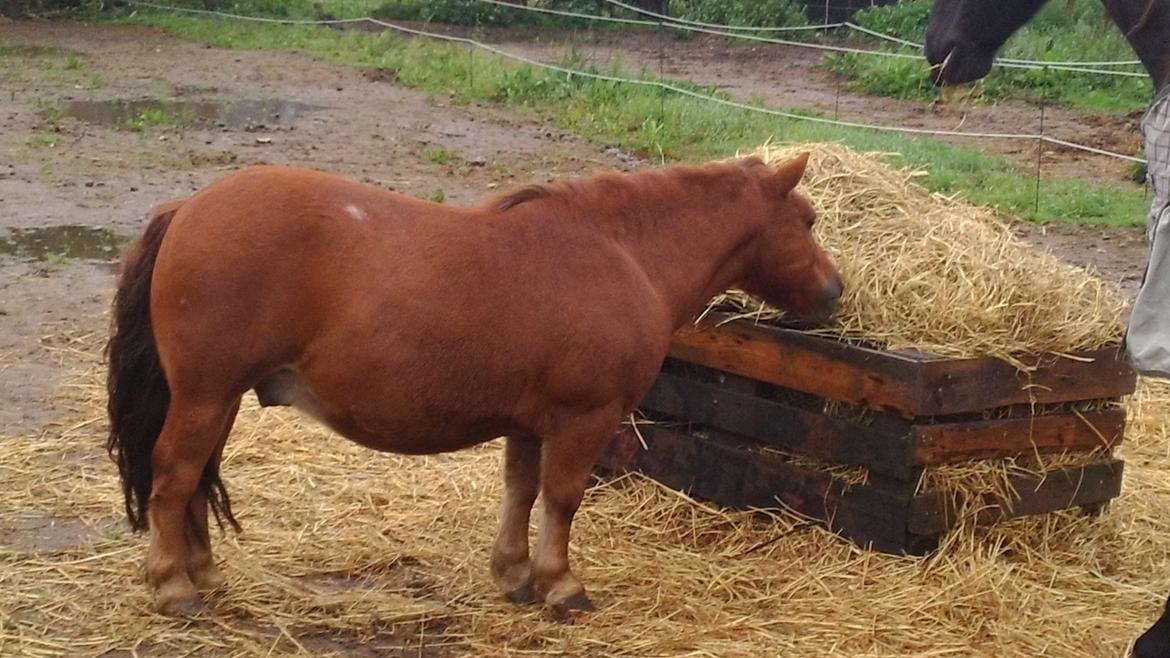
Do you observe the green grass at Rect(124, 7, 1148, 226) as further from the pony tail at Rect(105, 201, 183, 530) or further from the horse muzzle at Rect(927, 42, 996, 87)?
the pony tail at Rect(105, 201, 183, 530)

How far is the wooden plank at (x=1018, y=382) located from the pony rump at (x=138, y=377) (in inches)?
87.7

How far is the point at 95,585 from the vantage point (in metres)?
4.35

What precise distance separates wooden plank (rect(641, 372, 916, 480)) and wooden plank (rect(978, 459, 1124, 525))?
1.32ft

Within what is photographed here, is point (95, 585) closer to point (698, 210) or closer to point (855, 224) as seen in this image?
point (698, 210)

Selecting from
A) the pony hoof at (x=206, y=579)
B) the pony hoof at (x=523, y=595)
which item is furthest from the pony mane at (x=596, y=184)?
the pony hoof at (x=206, y=579)

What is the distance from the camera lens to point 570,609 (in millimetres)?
4281

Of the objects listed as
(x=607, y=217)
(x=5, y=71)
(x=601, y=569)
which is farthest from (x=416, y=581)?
(x=5, y=71)

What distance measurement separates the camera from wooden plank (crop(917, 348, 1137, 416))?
455 centimetres

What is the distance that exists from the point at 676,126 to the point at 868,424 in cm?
775

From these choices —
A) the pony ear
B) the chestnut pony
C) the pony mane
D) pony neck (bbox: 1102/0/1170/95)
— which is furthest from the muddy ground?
pony neck (bbox: 1102/0/1170/95)

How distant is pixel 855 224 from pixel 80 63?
12.3m

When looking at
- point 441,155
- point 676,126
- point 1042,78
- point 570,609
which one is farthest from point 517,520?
point 1042,78

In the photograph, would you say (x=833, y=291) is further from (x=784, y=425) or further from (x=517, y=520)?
(x=517, y=520)

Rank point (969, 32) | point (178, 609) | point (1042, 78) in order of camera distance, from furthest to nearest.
→ point (1042, 78), point (969, 32), point (178, 609)
